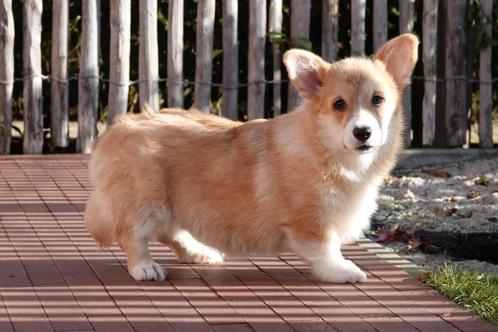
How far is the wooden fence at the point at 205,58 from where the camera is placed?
34.6 ft

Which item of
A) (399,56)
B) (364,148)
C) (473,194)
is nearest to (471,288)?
(364,148)

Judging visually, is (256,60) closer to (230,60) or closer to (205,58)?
(230,60)

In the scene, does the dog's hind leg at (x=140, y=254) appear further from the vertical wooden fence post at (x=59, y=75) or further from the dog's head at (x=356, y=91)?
the vertical wooden fence post at (x=59, y=75)

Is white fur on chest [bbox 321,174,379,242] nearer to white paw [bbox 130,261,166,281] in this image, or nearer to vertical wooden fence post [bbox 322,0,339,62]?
white paw [bbox 130,261,166,281]

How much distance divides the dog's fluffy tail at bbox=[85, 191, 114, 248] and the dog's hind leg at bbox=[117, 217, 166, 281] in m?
0.13

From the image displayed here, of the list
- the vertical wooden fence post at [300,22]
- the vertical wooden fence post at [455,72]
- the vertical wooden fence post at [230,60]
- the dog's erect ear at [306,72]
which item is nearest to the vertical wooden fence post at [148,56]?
the vertical wooden fence post at [230,60]

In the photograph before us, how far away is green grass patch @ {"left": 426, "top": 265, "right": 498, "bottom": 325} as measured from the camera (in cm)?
586

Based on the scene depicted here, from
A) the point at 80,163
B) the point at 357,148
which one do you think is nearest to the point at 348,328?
the point at 357,148

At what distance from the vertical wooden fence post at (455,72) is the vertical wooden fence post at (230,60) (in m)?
1.87

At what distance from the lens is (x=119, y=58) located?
10586 millimetres

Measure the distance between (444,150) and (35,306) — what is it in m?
5.54

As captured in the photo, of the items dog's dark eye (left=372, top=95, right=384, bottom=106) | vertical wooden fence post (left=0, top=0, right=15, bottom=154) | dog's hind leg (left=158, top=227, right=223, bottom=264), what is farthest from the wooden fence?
dog's dark eye (left=372, top=95, right=384, bottom=106)

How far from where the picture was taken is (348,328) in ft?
18.3

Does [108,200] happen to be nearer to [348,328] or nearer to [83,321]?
[83,321]
